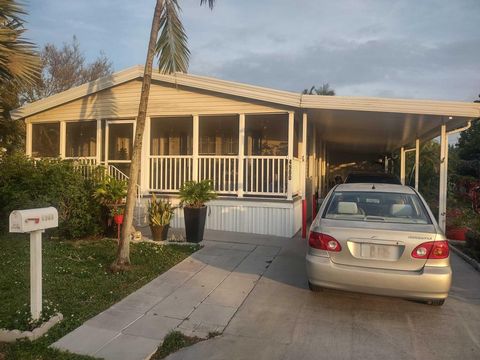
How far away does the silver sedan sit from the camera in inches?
177

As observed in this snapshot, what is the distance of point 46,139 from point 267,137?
714cm

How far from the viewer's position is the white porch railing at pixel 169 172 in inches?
432

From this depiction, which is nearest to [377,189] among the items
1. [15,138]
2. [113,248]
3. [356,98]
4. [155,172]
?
[356,98]

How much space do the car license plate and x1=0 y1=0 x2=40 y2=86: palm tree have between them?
6.61 metres

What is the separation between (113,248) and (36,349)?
3925mm

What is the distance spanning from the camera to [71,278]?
226 inches

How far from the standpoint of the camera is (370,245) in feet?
15.3

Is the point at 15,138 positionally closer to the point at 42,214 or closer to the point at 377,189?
the point at 42,214

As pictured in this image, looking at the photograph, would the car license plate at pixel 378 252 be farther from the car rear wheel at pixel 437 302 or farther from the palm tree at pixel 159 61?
the palm tree at pixel 159 61

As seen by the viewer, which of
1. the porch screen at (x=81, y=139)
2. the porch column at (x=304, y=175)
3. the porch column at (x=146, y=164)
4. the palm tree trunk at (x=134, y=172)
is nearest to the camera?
the palm tree trunk at (x=134, y=172)

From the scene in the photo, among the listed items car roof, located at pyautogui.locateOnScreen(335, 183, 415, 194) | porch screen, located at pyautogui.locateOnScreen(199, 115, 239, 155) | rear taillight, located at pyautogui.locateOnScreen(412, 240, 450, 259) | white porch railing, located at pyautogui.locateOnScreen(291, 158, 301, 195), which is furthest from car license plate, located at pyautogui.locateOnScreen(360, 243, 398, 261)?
porch screen, located at pyautogui.locateOnScreen(199, 115, 239, 155)

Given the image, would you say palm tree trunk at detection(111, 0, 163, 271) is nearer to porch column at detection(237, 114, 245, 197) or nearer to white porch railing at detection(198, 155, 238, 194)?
porch column at detection(237, 114, 245, 197)

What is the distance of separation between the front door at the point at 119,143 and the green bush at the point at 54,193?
299 centimetres

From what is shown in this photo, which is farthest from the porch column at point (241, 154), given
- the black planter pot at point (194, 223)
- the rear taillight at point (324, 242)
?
the rear taillight at point (324, 242)
